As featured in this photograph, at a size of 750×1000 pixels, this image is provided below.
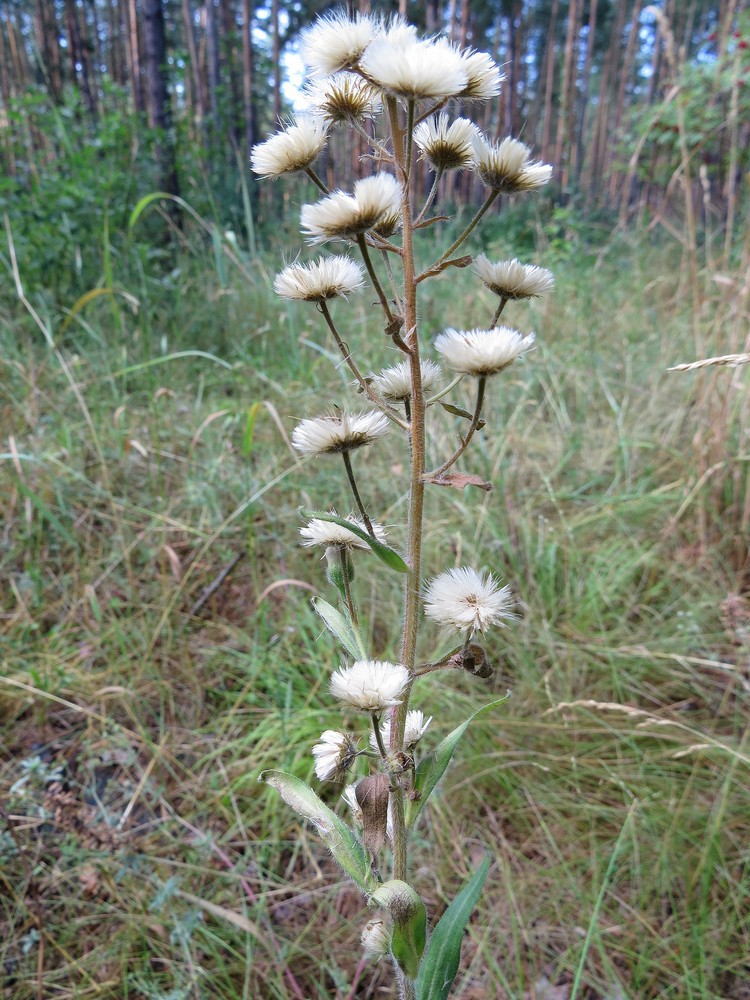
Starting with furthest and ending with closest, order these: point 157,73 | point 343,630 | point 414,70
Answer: point 157,73
point 343,630
point 414,70

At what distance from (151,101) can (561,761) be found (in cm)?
646

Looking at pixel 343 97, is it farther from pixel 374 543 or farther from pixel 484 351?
pixel 374 543

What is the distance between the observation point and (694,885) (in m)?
1.39

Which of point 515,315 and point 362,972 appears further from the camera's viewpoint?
point 515,315

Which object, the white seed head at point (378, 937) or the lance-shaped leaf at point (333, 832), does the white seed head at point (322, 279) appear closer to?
the lance-shaped leaf at point (333, 832)

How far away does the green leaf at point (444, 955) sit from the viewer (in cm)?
81

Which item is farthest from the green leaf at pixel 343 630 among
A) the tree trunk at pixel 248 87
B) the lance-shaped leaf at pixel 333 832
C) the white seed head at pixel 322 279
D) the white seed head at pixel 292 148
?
the tree trunk at pixel 248 87

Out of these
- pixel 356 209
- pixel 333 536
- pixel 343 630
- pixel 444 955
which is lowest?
pixel 444 955

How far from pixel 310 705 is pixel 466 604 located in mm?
1211

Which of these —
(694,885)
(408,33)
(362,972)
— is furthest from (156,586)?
(408,33)

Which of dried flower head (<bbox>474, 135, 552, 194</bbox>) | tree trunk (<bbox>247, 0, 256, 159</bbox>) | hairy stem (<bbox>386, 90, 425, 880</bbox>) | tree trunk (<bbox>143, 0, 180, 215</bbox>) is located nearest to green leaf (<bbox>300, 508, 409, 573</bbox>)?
hairy stem (<bbox>386, 90, 425, 880</bbox>)

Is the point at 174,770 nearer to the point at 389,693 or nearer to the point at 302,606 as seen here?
the point at 302,606

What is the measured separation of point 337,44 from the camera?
0.68 m

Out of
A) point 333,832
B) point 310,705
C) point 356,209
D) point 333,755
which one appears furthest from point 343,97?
point 310,705
